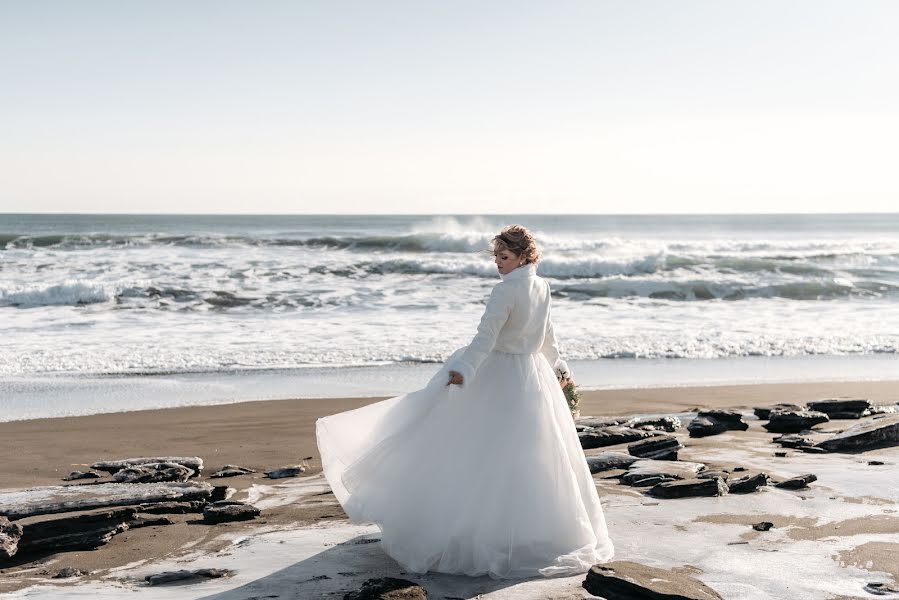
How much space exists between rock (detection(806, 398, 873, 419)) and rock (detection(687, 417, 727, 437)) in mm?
1286

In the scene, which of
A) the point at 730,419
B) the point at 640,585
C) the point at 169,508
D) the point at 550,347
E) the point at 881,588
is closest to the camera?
the point at 640,585

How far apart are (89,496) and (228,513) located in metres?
0.81

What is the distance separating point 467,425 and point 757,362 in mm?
9502

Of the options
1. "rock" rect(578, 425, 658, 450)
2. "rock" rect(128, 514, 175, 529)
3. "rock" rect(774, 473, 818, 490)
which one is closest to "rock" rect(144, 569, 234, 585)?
"rock" rect(128, 514, 175, 529)

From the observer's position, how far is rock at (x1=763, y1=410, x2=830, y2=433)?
7742 millimetres

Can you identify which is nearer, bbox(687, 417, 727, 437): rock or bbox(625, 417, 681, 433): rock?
bbox(687, 417, 727, 437): rock

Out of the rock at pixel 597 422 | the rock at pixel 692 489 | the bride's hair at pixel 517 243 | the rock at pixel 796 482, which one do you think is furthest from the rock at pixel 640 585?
the rock at pixel 597 422

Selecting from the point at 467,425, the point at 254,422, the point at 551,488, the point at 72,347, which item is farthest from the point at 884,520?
the point at 72,347

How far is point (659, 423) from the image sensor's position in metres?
7.87

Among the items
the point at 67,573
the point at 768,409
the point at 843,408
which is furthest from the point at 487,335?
the point at 843,408

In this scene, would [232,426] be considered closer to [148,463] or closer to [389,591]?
[148,463]

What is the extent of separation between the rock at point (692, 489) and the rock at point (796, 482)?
0.42 meters

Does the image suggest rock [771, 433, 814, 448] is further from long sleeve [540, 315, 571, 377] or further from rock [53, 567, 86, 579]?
rock [53, 567, 86, 579]

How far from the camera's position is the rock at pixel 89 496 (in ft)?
16.5
